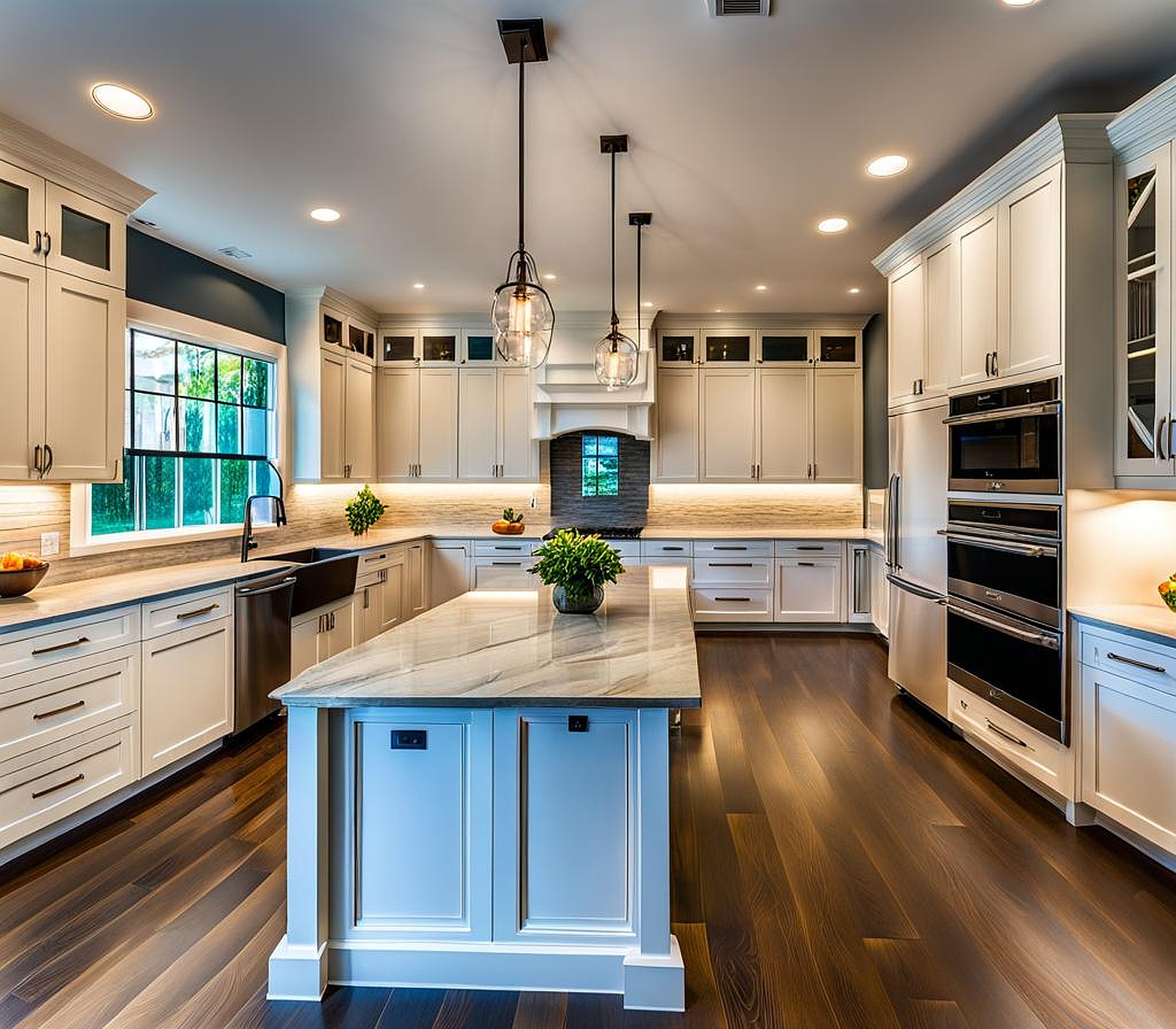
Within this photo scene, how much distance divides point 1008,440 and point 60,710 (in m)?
3.94

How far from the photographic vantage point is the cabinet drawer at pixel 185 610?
2.97 meters

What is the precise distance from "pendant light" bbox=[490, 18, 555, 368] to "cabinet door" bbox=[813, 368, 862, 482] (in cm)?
434

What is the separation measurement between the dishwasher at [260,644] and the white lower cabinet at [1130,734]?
360 cm

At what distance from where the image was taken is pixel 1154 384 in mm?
2422

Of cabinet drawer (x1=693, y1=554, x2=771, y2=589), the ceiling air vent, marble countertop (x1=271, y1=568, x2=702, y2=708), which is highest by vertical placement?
the ceiling air vent

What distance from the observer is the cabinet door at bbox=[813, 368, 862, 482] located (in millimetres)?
6137

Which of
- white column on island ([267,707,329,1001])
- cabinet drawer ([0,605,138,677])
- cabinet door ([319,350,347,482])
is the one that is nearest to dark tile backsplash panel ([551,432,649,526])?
cabinet door ([319,350,347,482])

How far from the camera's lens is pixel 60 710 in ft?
8.39

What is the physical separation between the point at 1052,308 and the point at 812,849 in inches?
88.9

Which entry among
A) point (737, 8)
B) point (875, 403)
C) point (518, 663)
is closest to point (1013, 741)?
point (518, 663)

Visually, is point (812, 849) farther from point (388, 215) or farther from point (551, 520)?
point (551, 520)

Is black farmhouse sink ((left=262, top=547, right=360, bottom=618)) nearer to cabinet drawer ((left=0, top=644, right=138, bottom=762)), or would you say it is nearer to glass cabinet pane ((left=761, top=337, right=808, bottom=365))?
cabinet drawer ((left=0, top=644, right=138, bottom=762))

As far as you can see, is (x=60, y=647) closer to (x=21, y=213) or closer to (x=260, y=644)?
(x=260, y=644)

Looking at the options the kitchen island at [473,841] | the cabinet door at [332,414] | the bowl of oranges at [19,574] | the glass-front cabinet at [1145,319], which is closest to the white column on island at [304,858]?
the kitchen island at [473,841]
